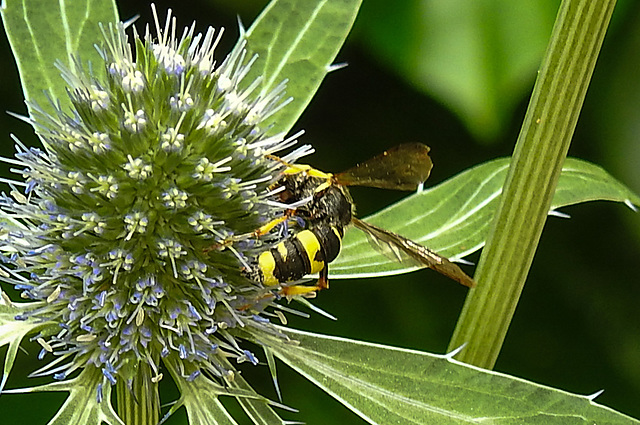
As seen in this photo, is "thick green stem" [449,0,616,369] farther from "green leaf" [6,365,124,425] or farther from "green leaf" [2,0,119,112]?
"green leaf" [2,0,119,112]

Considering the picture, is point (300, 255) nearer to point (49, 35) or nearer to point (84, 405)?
point (84, 405)

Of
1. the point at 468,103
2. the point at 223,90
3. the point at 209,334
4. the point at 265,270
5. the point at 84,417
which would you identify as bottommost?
the point at 84,417

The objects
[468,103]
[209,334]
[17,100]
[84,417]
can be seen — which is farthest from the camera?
[17,100]

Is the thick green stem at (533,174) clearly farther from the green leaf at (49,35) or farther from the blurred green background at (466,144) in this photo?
the green leaf at (49,35)

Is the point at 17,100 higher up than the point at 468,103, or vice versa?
the point at 468,103

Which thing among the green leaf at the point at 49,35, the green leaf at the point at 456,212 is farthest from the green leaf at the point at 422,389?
Answer: the green leaf at the point at 49,35

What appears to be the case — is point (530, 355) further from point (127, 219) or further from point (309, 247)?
point (127, 219)

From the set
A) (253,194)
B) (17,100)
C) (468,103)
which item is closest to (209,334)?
(253,194)
